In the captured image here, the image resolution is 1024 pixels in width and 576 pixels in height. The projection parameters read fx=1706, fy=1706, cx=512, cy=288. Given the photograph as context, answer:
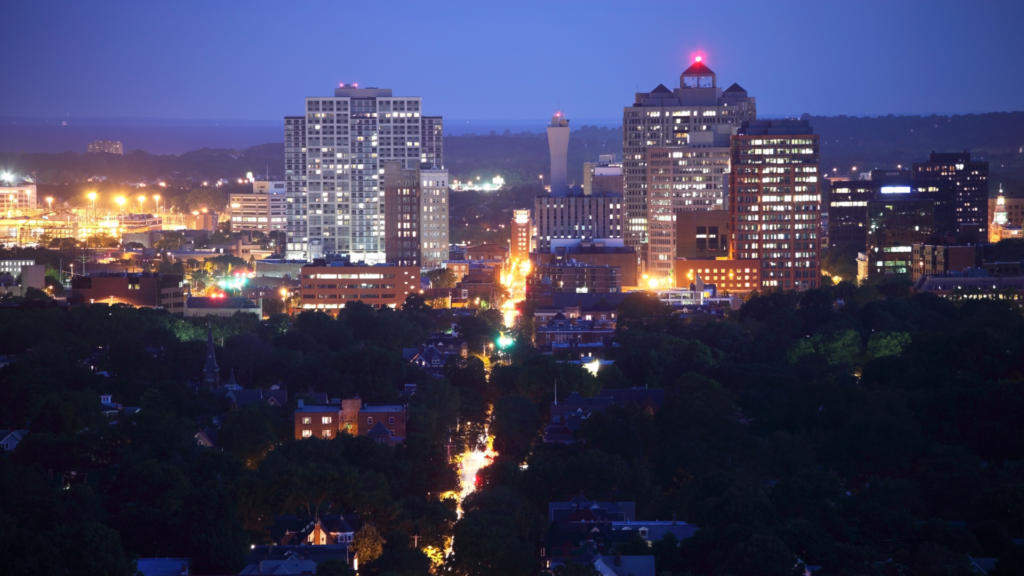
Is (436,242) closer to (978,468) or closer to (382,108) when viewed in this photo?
(382,108)

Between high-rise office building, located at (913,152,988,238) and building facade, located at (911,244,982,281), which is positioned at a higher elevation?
high-rise office building, located at (913,152,988,238)

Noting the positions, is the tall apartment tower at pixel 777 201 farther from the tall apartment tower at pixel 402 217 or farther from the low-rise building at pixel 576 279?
the tall apartment tower at pixel 402 217

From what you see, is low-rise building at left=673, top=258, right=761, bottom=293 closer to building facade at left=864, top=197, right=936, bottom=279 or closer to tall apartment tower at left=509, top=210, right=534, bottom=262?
building facade at left=864, top=197, right=936, bottom=279

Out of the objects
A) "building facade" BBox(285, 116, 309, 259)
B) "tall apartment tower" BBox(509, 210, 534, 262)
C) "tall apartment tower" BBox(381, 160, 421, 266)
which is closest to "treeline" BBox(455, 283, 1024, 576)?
"tall apartment tower" BBox(381, 160, 421, 266)

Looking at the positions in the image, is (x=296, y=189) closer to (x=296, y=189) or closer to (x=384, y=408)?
(x=296, y=189)

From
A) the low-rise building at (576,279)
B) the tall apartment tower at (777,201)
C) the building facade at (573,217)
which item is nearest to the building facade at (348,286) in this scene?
the low-rise building at (576,279)
